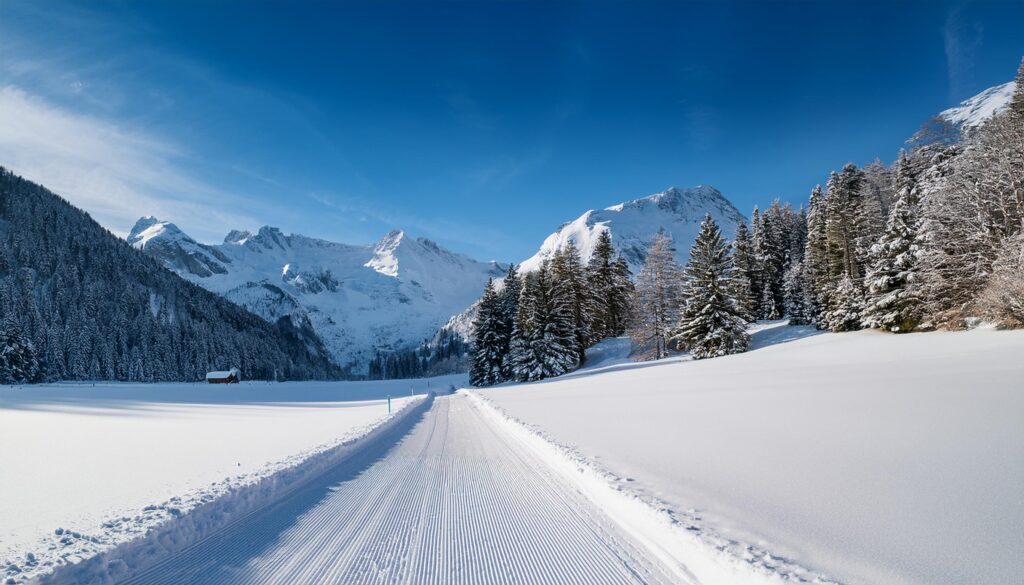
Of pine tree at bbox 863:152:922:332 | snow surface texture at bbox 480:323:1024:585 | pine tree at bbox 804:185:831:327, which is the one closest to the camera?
snow surface texture at bbox 480:323:1024:585

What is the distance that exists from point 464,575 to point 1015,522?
4.84m

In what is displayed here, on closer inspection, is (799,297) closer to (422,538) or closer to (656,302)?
(656,302)

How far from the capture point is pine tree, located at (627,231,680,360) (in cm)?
3566

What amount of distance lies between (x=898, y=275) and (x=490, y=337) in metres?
31.9

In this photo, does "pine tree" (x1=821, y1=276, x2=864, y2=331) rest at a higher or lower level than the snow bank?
higher

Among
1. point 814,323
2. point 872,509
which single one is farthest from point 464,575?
point 814,323

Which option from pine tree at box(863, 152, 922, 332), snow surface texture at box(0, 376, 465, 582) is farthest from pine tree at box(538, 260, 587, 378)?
snow surface texture at box(0, 376, 465, 582)

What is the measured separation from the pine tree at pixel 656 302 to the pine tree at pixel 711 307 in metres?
3.44

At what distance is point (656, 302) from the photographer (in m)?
35.7

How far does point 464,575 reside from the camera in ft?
12.9

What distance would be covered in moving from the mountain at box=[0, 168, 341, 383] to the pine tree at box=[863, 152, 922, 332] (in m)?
82.5

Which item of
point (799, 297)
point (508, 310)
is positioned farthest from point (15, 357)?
point (799, 297)

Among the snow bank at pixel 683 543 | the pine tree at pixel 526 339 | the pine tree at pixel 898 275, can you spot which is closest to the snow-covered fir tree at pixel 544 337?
the pine tree at pixel 526 339

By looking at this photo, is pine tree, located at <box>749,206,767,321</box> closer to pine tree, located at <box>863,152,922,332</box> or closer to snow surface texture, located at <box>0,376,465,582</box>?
pine tree, located at <box>863,152,922,332</box>
